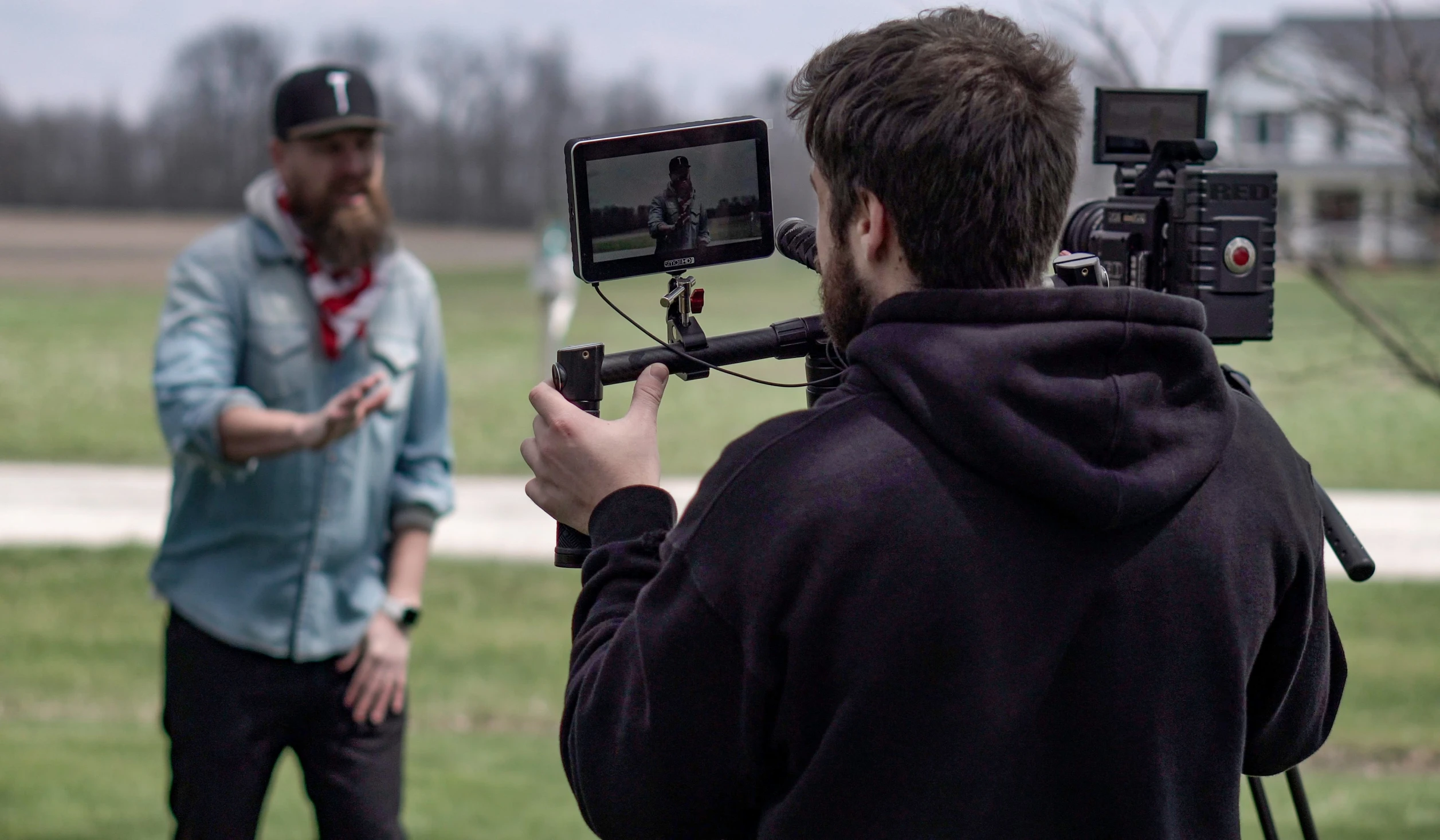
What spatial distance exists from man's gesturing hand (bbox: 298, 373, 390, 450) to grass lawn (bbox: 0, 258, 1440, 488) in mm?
1091

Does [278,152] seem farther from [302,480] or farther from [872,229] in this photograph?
[872,229]

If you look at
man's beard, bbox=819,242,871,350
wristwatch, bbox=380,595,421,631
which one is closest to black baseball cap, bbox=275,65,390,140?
wristwatch, bbox=380,595,421,631

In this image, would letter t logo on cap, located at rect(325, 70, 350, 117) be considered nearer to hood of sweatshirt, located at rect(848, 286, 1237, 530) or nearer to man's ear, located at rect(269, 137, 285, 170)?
man's ear, located at rect(269, 137, 285, 170)

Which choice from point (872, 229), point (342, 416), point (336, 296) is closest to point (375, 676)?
point (342, 416)

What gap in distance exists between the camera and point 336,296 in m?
3.33

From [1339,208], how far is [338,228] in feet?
10.7

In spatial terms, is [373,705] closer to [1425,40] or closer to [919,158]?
[919,158]

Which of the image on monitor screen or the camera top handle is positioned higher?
the image on monitor screen

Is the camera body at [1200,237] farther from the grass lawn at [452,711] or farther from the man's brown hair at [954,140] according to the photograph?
the grass lawn at [452,711]

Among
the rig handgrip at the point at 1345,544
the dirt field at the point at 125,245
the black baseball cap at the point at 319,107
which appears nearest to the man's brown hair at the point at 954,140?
the rig handgrip at the point at 1345,544

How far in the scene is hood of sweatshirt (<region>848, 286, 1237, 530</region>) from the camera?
1.32m

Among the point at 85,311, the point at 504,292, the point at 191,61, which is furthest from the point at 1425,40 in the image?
the point at 191,61

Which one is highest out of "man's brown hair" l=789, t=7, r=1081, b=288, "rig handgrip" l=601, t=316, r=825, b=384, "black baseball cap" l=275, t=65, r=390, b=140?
"black baseball cap" l=275, t=65, r=390, b=140

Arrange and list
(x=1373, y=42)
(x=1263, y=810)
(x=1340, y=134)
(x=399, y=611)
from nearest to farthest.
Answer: (x=1263, y=810), (x=399, y=611), (x=1373, y=42), (x=1340, y=134)
